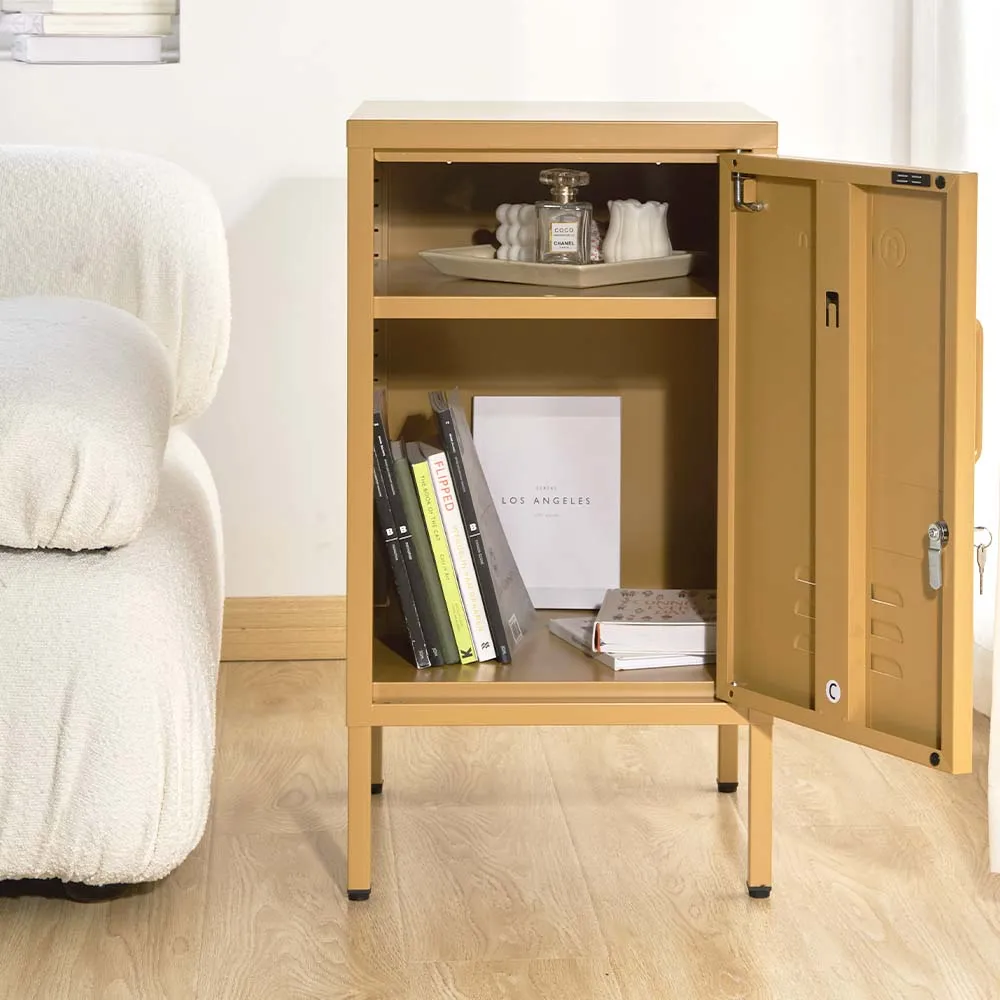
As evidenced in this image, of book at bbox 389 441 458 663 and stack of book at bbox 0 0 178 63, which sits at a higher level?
stack of book at bbox 0 0 178 63

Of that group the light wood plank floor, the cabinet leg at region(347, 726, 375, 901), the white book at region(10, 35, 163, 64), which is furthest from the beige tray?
the white book at region(10, 35, 163, 64)

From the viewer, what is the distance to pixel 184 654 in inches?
46.8

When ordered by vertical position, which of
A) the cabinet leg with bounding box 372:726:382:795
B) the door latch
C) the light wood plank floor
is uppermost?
the door latch

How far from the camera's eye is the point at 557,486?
154 cm

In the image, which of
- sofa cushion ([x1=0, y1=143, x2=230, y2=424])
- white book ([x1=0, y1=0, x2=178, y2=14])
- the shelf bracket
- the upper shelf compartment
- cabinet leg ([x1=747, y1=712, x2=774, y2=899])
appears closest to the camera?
the shelf bracket

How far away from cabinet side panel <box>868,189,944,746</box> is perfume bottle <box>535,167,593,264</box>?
0.30 meters

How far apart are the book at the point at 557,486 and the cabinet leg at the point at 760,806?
31cm

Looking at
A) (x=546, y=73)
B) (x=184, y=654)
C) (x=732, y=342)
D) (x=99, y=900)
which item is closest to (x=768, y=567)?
(x=732, y=342)

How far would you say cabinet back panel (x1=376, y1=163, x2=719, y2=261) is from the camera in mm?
1455

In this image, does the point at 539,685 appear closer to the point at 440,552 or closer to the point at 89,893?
the point at 440,552

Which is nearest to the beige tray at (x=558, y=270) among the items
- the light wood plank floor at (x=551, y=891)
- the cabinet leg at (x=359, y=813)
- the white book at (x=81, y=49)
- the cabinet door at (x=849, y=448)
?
the cabinet door at (x=849, y=448)

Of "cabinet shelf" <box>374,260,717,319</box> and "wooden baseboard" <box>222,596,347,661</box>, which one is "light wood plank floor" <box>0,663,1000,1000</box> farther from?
"cabinet shelf" <box>374,260,717,319</box>

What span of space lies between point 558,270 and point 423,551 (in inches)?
11.6

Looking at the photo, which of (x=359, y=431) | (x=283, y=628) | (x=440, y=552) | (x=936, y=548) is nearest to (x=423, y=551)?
(x=440, y=552)
